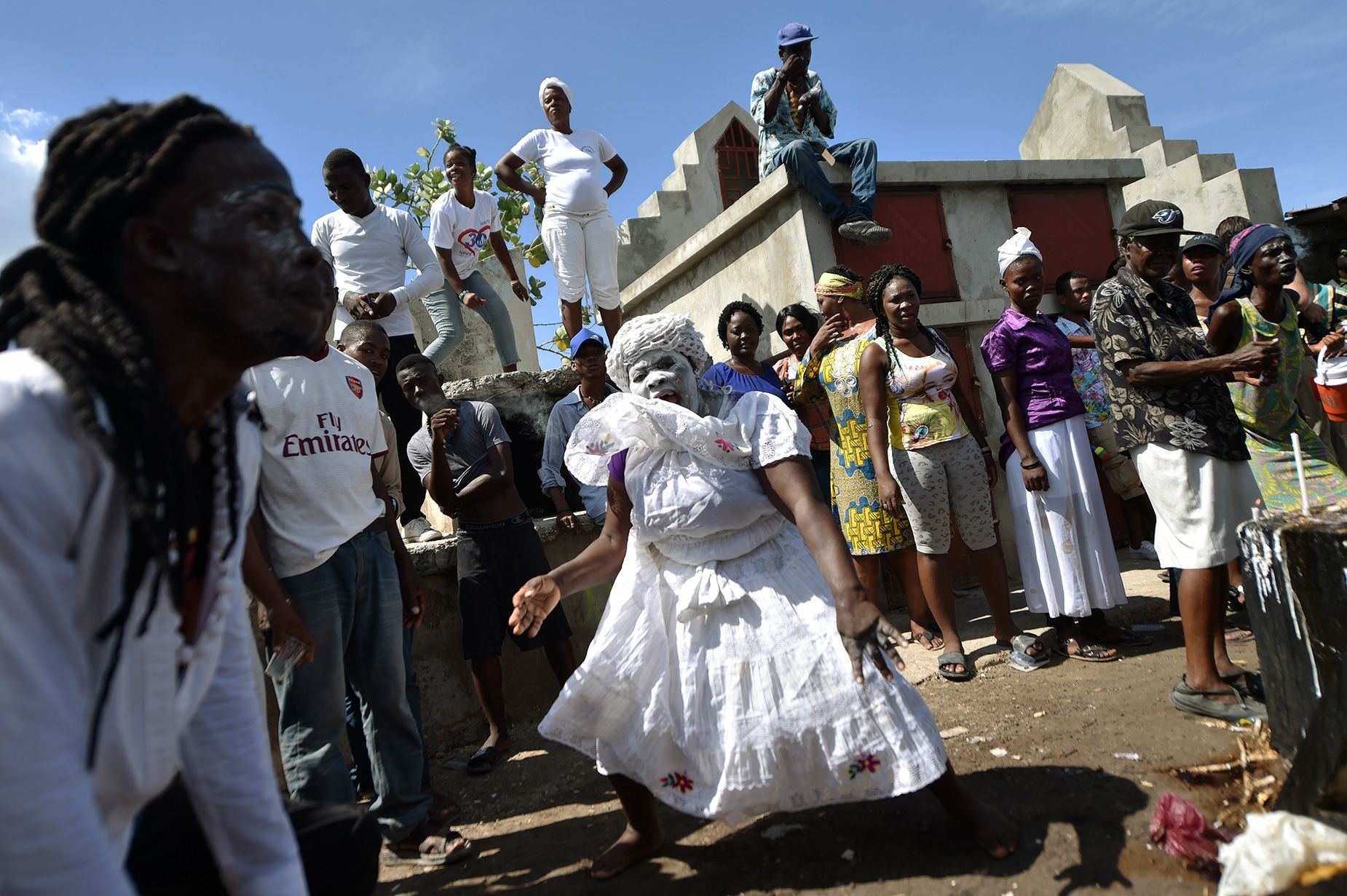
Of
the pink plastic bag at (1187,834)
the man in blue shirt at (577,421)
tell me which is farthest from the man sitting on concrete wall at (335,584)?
the pink plastic bag at (1187,834)

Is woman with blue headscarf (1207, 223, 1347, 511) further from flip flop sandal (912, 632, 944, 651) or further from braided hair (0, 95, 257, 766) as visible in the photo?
braided hair (0, 95, 257, 766)

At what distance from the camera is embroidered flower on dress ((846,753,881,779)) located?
8.73ft

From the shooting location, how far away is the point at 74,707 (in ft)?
3.56

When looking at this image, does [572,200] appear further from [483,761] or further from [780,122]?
[483,761]

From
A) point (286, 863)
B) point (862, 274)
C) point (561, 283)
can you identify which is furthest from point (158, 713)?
point (862, 274)

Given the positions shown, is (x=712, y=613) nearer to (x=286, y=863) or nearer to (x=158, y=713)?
(x=286, y=863)

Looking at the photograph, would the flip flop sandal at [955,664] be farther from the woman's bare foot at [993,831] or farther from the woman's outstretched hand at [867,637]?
the woman's outstretched hand at [867,637]

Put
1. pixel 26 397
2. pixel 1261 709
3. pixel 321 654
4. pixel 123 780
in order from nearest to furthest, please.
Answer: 1. pixel 26 397
2. pixel 123 780
3. pixel 321 654
4. pixel 1261 709

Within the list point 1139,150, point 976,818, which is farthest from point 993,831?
point 1139,150

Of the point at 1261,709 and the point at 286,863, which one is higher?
the point at 286,863

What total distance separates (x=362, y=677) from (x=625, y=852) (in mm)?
1253

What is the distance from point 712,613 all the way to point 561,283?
4.57 m

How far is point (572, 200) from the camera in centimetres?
689

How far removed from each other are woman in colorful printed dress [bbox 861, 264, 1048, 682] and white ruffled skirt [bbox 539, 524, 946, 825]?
6.64 ft
